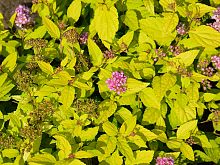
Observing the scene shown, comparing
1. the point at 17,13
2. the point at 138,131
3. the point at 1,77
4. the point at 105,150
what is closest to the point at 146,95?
the point at 138,131

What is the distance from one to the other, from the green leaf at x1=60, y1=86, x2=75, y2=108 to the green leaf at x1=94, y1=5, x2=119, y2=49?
0.32 meters

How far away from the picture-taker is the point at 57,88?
2.06 m

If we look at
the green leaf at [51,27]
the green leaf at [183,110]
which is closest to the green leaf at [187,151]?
the green leaf at [183,110]

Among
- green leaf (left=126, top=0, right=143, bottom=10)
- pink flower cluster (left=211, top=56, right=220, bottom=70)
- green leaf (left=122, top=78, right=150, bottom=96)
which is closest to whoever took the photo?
green leaf (left=122, top=78, right=150, bottom=96)

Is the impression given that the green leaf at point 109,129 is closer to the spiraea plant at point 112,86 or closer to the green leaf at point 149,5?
the spiraea plant at point 112,86

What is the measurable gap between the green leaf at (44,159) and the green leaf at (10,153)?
15 cm

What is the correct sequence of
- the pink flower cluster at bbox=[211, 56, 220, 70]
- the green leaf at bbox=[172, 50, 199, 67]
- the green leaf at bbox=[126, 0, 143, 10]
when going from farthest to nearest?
the green leaf at bbox=[126, 0, 143, 10]
the pink flower cluster at bbox=[211, 56, 220, 70]
the green leaf at bbox=[172, 50, 199, 67]

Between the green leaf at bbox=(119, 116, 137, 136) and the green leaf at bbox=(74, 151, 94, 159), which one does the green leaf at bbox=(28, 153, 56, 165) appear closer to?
the green leaf at bbox=(74, 151, 94, 159)

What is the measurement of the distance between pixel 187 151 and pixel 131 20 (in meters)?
0.75

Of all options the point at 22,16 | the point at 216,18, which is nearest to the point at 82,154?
the point at 22,16

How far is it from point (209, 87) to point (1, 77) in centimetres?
110

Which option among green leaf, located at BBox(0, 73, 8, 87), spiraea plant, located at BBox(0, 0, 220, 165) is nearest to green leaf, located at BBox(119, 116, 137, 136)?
spiraea plant, located at BBox(0, 0, 220, 165)

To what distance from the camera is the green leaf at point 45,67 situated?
2031mm

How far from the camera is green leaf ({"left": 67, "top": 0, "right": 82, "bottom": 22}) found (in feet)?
7.39
